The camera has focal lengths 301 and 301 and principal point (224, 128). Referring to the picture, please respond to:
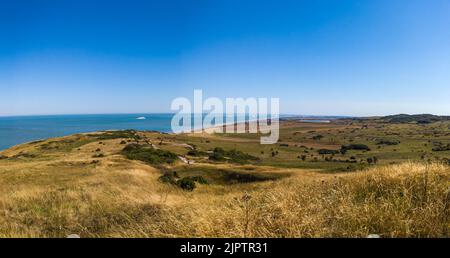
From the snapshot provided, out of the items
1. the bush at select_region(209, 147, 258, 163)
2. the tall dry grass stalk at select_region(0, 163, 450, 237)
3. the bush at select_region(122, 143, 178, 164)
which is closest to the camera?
the tall dry grass stalk at select_region(0, 163, 450, 237)

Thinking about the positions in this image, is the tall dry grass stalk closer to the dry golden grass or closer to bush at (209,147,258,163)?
the dry golden grass

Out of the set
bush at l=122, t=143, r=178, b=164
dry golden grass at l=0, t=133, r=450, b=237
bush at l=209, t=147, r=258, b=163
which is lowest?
bush at l=209, t=147, r=258, b=163

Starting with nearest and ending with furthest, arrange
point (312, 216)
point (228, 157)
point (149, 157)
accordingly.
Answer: point (312, 216), point (149, 157), point (228, 157)

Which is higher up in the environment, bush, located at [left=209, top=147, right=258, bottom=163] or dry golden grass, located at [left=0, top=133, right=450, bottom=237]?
dry golden grass, located at [left=0, top=133, right=450, bottom=237]

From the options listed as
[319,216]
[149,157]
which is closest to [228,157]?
[149,157]

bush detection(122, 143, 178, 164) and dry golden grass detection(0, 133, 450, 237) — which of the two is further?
bush detection(122, 143, 178, 164)

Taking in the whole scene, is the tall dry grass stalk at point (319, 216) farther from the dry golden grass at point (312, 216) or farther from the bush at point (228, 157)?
the bush at point (228, 157)

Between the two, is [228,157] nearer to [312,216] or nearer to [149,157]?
[149,157]

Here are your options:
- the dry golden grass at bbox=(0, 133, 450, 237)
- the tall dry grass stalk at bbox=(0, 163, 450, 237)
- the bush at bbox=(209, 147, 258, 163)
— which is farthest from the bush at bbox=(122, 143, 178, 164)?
the tall dry grass stalk at bbox=(0, 163, 450, 237)

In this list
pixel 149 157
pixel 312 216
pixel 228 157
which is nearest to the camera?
pixel 312 216

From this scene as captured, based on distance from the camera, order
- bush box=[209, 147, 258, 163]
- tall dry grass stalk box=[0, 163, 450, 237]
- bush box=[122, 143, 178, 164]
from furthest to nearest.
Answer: bush box=[209, 147, 258, 163] → bush box=[122, 143, 178, 164] → tall dry grass stalk box=[0, 163, 450, 237]

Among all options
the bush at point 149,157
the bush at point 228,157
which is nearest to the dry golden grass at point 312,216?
the bush at point 149,157
